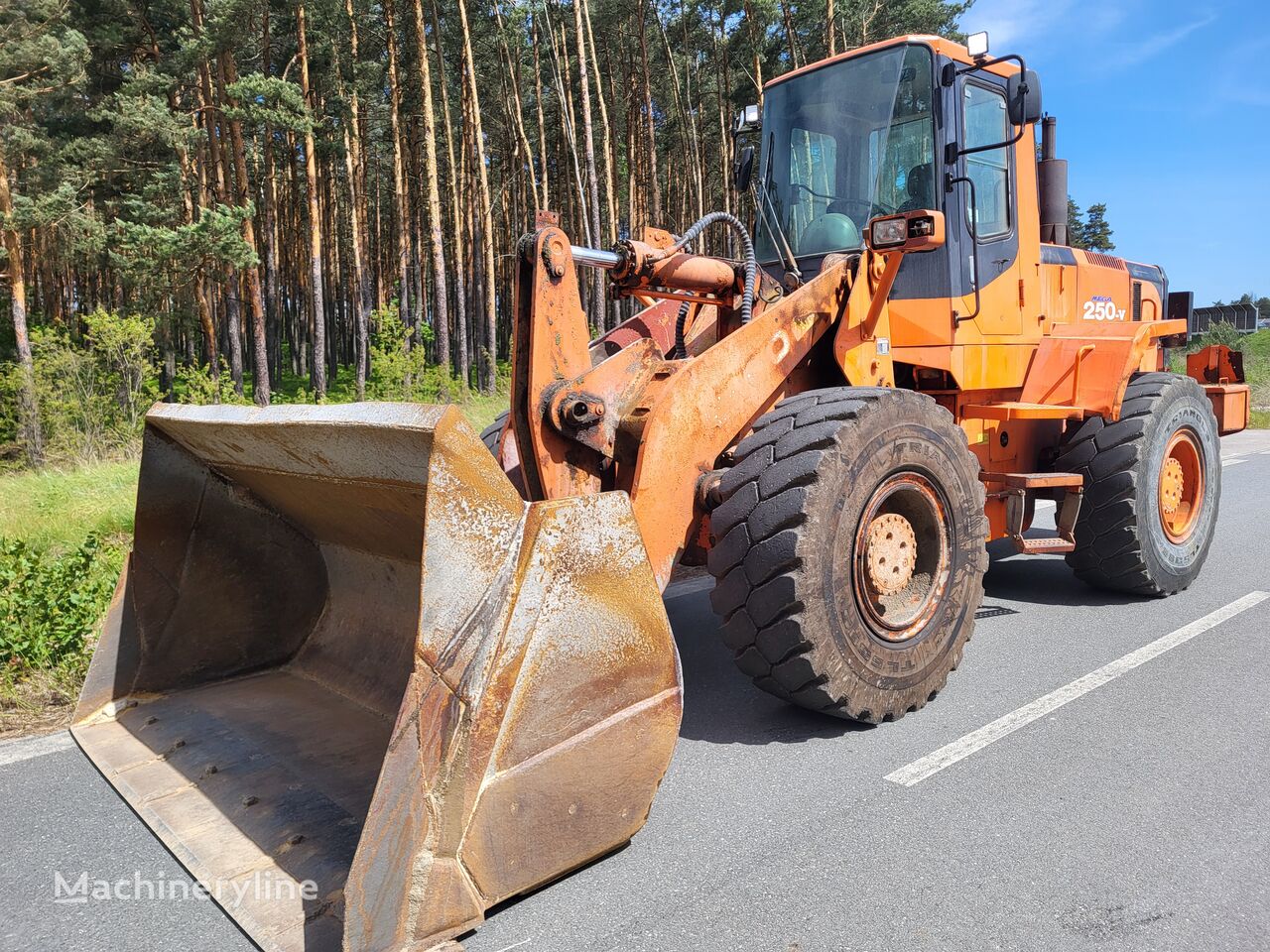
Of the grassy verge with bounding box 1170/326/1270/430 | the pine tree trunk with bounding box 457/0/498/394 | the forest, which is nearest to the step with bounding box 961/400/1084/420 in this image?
the grassy verge with bounding box 1170/326/1270/430

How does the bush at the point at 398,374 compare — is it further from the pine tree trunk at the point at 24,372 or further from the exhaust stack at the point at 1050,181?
the exhaust stack at the point at 1050,181

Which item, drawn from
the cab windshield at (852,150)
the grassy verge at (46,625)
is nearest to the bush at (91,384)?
the grassy verge at (46,625)

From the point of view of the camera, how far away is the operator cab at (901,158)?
474cm

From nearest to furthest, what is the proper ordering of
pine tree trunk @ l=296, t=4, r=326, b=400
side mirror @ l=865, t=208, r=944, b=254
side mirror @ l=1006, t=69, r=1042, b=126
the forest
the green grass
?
side mirror @ l=865, t=208, r=944, b=254
side mirror @ l=1006, t=69, r=1042, b=126
the green grass
the forest
pine tree trunk @ l=296, t=4, r=326, b=400

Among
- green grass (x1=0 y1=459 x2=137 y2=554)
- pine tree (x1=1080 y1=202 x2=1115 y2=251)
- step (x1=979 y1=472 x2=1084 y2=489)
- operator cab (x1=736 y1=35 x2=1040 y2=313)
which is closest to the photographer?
operator cab (x1=736 y1=35 x2=1040 y2=313)

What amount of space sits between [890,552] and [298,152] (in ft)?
111

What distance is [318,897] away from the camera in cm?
235

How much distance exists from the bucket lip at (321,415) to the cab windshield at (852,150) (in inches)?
117

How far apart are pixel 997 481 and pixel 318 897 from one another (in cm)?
414

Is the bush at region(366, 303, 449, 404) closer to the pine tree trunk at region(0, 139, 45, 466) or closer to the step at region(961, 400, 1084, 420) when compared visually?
the pine tree trunk at region(0, 139, 45, 466)

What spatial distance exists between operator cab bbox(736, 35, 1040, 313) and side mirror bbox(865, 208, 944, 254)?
1.67 ft

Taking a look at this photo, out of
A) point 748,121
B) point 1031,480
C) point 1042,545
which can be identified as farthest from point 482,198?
point 1042,545

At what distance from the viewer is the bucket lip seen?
8.09 ft

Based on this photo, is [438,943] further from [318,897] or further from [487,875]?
[318,897]
